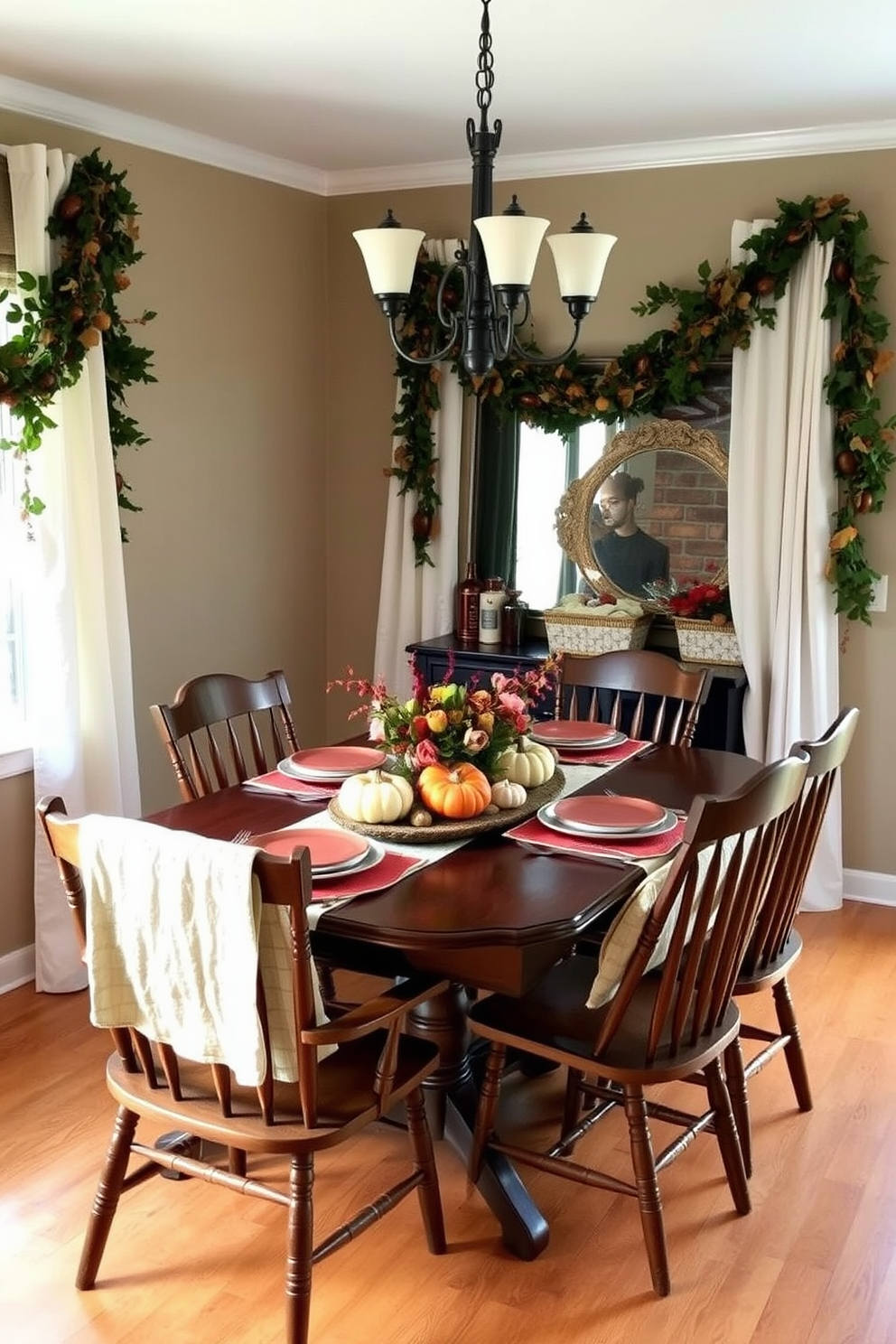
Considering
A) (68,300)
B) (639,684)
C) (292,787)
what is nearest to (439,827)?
(292,787)

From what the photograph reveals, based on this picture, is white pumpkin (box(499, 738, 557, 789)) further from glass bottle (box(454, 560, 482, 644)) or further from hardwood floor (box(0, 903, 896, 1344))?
glass bottle (box(454, 560, 482, 644))

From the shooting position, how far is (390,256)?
2.64m

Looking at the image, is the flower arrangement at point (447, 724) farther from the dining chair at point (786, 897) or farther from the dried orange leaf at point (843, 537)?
the dried orange leaf at point (843, 537)

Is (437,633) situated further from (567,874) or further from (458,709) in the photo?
(567,874)

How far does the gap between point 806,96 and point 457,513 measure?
6.15 ft

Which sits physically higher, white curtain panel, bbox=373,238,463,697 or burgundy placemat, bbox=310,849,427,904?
white curtain panel, bbox=373,238,463,697

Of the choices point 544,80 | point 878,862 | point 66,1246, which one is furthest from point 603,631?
point 66,1246

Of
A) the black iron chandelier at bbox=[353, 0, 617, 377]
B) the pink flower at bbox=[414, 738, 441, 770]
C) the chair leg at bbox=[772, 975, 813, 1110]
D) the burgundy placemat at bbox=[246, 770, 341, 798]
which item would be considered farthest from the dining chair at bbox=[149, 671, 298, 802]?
the chair leg at bbox=[772, 975, 813, 1110]

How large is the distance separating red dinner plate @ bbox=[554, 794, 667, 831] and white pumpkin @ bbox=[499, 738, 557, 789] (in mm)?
106

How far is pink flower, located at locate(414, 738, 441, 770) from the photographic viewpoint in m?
2.66

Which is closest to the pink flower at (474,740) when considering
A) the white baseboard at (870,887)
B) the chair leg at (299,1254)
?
the chair leg at (299,1254)

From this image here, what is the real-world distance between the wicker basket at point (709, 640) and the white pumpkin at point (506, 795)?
179cm

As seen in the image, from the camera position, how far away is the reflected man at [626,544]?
4.61 meters

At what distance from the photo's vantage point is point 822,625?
14.0 ft
